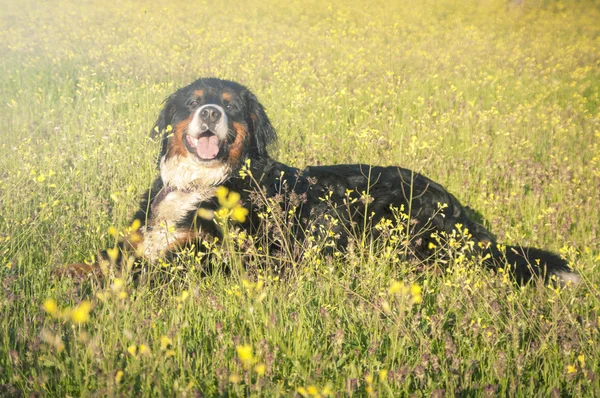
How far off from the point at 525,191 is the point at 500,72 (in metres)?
5.16

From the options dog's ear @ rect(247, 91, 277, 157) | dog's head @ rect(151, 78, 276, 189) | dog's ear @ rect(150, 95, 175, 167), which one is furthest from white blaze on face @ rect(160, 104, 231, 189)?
dog's ear @ rect(247, 91, 277, 157)

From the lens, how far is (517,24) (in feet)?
51.5

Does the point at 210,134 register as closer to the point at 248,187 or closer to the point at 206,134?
the point at 206,134

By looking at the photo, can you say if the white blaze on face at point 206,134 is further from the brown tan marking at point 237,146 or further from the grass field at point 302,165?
the grass field at point 302,165

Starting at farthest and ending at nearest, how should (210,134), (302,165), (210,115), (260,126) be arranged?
(302,165) < (260,126) < (210,134) < (210,115)

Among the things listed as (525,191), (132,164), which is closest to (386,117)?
(525,191)

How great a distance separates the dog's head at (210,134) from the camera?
13.1ft

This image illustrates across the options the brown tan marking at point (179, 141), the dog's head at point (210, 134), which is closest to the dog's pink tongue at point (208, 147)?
the dog's head at point (210, 134)

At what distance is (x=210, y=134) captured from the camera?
4.04 metres

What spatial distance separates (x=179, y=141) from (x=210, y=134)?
0.78 ft

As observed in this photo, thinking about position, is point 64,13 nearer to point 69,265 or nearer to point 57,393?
point 69,265

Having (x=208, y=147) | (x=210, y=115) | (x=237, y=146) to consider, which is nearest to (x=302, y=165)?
(x=237, y=146)

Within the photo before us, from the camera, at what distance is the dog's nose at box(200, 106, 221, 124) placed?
12.8 ft

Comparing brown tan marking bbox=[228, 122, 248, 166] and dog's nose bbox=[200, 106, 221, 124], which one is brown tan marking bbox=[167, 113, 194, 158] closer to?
dog's nose bbox=[200, 106, 221, 124]
